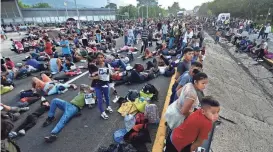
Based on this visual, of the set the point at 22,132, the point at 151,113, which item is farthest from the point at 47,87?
the point at 151,113

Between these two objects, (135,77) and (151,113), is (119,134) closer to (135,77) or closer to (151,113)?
(151,113)

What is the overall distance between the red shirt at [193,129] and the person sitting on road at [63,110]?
3036 mm

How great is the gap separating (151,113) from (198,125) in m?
2.46

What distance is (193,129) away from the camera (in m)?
2.58

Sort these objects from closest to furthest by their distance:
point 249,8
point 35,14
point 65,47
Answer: point 65,47 → point 249,8 → point 35,14

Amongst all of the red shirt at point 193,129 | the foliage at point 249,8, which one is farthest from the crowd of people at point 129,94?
the foliage at point 249,8

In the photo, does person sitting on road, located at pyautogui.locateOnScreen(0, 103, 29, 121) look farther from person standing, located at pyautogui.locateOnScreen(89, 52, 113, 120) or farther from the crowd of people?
person standing, located at pyautogui.locateOnScreen(89, 52, 113, 120)

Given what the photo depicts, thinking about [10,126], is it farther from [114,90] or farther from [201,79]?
[114,90]

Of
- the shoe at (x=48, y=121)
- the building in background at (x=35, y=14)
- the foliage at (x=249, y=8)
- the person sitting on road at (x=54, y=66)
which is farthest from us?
the building in background at (x=35, y=14)

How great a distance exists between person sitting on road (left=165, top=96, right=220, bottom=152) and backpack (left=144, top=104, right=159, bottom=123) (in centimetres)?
209

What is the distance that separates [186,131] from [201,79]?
839 millimetres

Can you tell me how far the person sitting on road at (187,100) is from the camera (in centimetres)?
286

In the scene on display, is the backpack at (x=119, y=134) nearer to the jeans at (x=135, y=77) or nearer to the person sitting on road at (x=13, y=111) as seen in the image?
the person sitting on road at (x=13, y=111)

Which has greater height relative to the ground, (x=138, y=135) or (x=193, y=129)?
(x=193, y=129)
